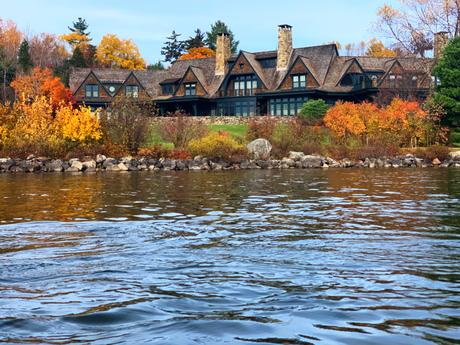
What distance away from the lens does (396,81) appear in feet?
199

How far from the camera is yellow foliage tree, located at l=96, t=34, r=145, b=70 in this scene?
9450 cm

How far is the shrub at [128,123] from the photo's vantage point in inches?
1581

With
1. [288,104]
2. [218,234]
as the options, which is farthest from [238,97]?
[218,234]

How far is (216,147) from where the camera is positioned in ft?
125

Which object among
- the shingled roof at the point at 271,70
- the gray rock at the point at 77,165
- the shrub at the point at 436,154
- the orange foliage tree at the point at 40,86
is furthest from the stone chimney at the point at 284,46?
the gray rock at the point at 77,165

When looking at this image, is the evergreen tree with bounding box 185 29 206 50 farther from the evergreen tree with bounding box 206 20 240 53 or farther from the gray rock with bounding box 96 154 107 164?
the gray rock with bounding box 96 154 107 164

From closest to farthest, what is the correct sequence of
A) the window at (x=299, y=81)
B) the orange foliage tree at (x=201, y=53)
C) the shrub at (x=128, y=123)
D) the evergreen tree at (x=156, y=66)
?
the shrub at (x=128, y=123) → the window at (x=299, y=81) → the orange foliage tree at (x=201, y=53) → the evergreen tree at (x=156, y=66)

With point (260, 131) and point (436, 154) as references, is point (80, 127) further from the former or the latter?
point (436, 154)

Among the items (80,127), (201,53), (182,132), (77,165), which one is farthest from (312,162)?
(201,53)

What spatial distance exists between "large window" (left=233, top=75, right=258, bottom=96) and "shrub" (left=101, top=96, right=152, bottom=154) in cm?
2759

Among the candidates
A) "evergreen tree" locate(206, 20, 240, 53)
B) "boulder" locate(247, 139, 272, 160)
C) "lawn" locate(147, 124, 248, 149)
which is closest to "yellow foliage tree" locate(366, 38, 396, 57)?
"evergreen tree" locate(206, 20, 240, 53)

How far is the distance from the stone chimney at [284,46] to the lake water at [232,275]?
54.2m

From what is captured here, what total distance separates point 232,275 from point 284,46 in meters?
62.1

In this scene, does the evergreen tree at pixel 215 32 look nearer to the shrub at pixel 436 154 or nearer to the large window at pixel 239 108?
the large window at pixel 239 108
